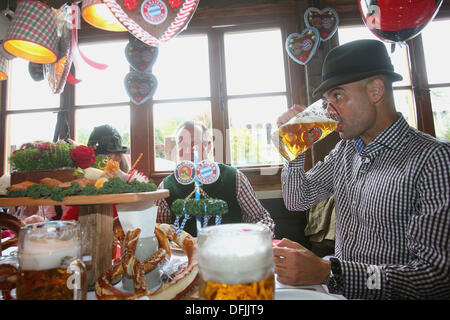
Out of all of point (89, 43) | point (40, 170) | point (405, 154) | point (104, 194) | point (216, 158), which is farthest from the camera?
point (89, 43)

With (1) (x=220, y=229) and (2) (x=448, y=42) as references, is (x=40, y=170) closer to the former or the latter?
(1) (x=220, y=229)

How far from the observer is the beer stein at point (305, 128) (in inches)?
42.1

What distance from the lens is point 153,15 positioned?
125 centimetres

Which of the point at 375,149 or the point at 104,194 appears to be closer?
the point at 104,194

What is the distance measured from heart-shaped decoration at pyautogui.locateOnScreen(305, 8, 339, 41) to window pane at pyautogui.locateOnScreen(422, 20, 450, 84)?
142 cm

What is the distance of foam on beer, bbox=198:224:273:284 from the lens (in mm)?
438

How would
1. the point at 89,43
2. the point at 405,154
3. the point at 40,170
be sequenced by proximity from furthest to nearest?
1. the point at 89,43
2. the point at 405,154
3. the point at 40,170

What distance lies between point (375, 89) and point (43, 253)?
4.36ft

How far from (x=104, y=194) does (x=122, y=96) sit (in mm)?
3229

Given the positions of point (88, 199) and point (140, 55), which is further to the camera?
point (140, 55)

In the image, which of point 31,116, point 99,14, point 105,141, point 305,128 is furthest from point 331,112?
point 31,116

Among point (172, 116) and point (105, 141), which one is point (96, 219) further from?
point (172, 116)

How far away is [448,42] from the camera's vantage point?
3.38 m

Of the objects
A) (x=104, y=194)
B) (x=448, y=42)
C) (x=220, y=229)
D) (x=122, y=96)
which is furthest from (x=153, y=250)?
(x=448, y=42)
